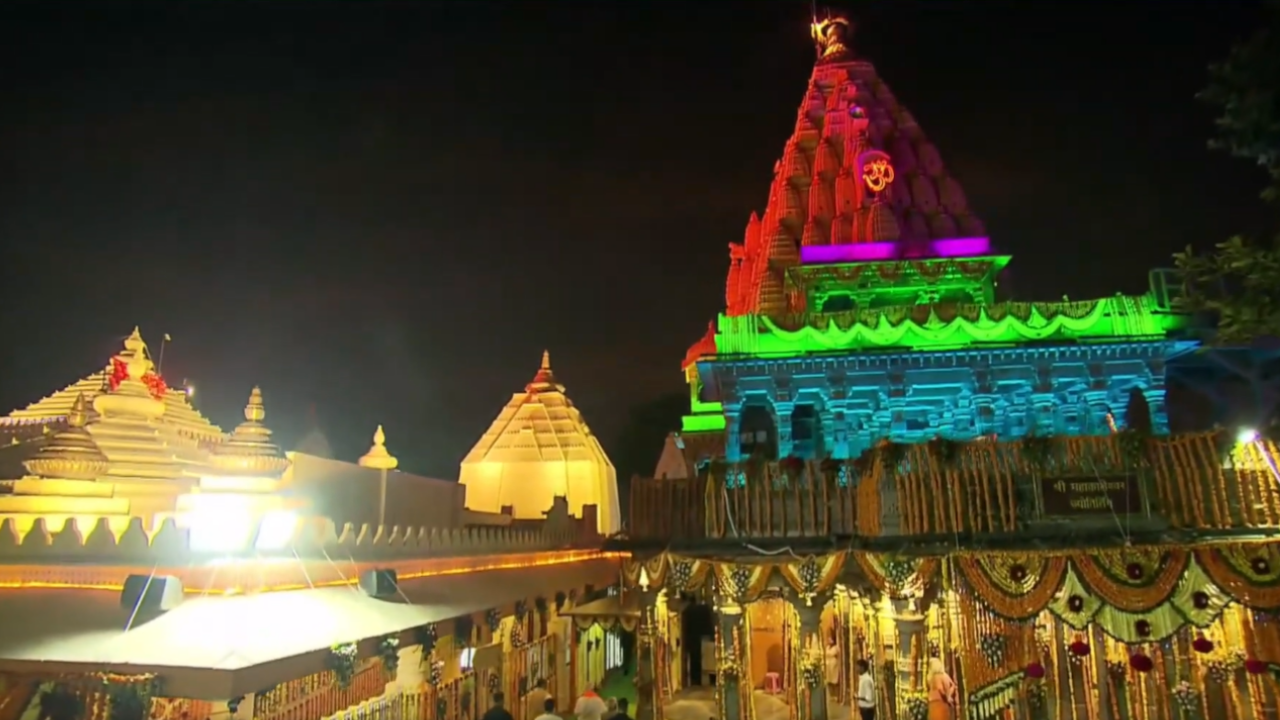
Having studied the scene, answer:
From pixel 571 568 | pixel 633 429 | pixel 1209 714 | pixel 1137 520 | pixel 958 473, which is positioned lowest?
pixel 1209 714

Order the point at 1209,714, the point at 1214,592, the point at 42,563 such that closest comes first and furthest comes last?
1. the point at 42,563
2. the point at 1214,592
3. the point at 1209,714

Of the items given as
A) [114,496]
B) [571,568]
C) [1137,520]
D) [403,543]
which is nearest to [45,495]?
[114,496]

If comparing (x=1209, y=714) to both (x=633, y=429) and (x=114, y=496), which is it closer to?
(x=114, y=496)

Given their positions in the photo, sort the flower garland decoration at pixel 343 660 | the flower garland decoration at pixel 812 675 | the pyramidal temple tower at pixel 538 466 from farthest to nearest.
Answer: the pyramidal temple tower at pixel 538 466 < the flower garland decoration at pixel 812 675 < the flower garland decoration at pixel 343 660

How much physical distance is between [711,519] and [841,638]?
506 centimetres

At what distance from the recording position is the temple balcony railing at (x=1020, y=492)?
995 centimetres

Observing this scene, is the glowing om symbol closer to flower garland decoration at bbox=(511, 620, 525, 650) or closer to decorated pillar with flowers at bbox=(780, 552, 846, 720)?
decorated pillar with flowers at bbox=(780, 552, 846, 720)

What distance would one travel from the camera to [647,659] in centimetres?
1348

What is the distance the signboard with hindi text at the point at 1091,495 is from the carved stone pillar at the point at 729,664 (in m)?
4.89

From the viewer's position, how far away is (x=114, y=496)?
1112 cm

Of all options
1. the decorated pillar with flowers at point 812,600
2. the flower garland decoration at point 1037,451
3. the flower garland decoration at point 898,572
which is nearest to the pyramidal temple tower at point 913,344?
the decorated pillar with flowers at point 812,600

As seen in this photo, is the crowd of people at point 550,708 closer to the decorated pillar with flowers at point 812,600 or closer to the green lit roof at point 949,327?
the decorated pillar with flowers at point 812,600

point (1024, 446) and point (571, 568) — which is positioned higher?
point (1024, 446)

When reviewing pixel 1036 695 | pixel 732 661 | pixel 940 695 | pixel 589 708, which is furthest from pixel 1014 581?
pixel 589 708
